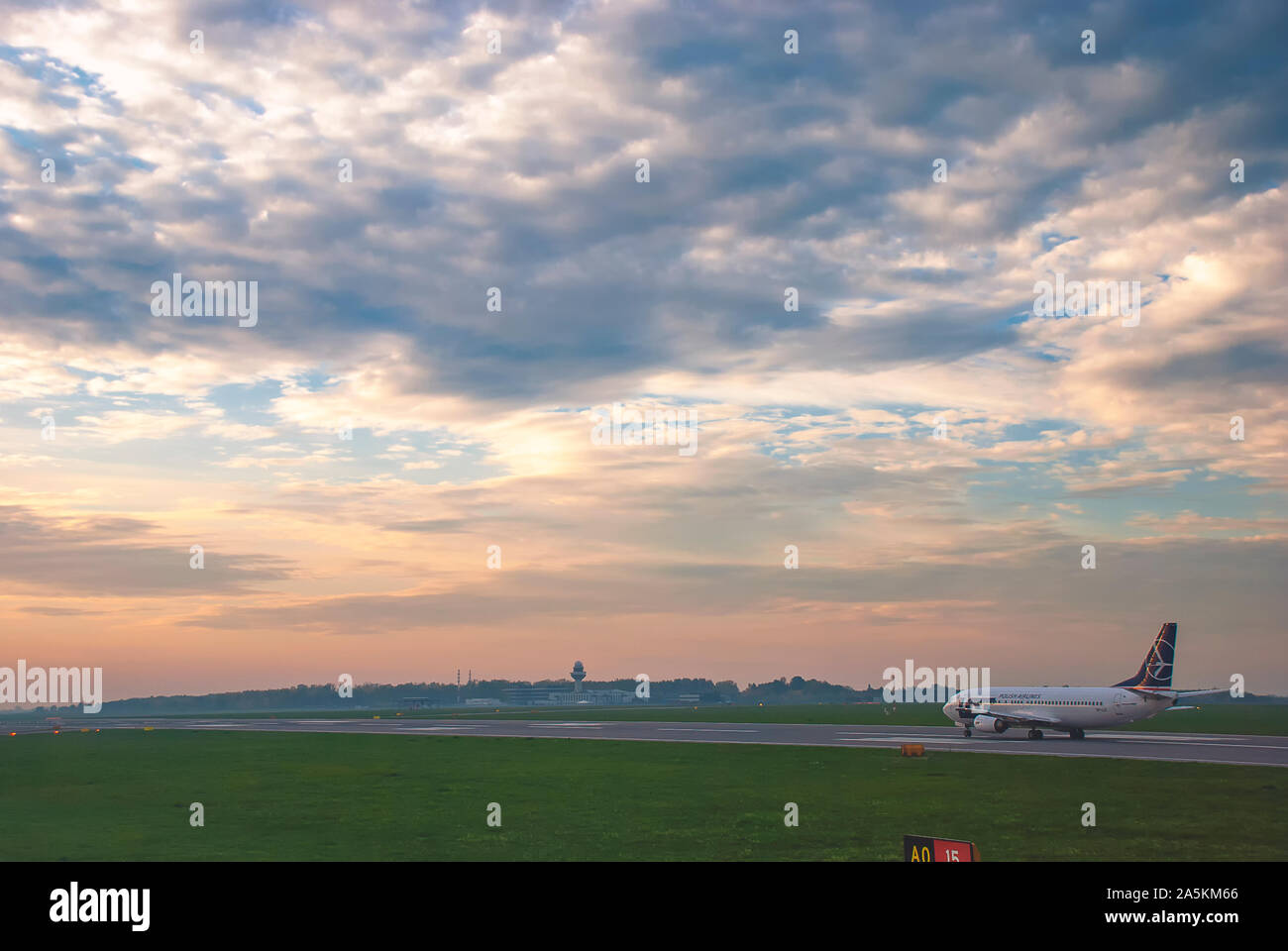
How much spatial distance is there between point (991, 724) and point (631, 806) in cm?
5779

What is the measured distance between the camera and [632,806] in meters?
39.5

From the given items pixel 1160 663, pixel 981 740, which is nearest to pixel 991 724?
pixel 981 740

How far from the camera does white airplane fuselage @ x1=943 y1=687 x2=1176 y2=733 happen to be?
82312mm

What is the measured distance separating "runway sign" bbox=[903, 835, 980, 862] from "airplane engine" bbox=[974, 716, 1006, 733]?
7947 cm

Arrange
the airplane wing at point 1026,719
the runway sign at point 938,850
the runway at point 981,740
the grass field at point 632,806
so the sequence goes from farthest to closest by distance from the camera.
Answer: the airplane wing at point 1026,719
the runway at point 981,740
the grass field at point 632,806
the runway sign at point 938,850

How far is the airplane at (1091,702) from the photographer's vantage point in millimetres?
82375

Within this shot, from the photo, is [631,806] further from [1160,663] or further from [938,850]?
[1160,663]

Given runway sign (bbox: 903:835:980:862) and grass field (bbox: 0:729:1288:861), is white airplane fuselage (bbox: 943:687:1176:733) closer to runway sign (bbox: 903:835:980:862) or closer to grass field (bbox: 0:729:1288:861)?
grass field (bbox: 0:729:1288:861)
